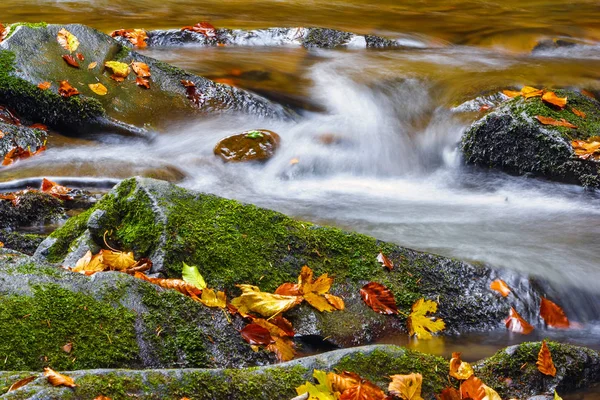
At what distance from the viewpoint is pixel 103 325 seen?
2.63 m

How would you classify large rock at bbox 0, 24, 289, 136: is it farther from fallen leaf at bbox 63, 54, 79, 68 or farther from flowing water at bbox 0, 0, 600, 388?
flowing water at bbox 0, 0, 600, 388

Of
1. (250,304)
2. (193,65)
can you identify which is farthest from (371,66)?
(250,304)

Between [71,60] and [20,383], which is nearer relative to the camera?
[20,383]

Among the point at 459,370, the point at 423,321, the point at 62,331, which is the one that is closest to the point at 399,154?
the point at 423,321

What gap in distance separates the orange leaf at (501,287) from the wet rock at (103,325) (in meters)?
1.73

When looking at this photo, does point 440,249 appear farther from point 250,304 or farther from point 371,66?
point 371,66

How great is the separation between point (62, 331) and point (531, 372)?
214 cm

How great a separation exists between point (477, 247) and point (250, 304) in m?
2.32

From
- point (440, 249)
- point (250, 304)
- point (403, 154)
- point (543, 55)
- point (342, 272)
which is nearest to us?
point (250, 304)

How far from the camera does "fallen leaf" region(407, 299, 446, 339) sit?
3.61m

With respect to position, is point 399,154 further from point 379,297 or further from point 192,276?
point 192,276

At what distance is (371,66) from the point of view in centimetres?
986

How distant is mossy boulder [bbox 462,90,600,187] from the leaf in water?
13.9 ft

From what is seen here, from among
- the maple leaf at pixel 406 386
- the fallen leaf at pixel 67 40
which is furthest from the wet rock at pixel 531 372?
the fallen leaf at pixel 67 40
